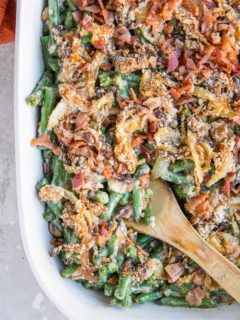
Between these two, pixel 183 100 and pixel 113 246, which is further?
pixel 113 246

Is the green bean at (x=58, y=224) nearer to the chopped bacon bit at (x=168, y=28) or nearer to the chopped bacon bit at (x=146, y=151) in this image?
the chopped bacon bit at (x=146, y=151)

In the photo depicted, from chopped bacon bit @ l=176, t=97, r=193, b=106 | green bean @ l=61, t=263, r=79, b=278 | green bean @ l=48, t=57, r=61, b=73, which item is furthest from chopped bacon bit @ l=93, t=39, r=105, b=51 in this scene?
green bean @ l=61, t=263, r=79, b=278

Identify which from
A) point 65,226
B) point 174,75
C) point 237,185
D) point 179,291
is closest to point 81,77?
point 174,75

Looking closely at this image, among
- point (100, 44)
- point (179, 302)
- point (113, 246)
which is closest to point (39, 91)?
point (100, 44)

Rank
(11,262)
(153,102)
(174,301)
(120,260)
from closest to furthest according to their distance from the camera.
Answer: (153,102), (120,260), (174,301), (11,262)

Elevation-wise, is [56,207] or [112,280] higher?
[56,207]

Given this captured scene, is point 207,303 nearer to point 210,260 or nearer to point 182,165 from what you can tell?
point 210,260

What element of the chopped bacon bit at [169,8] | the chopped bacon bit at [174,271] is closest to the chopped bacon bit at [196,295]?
the chopped bacon bit at [174,271]
